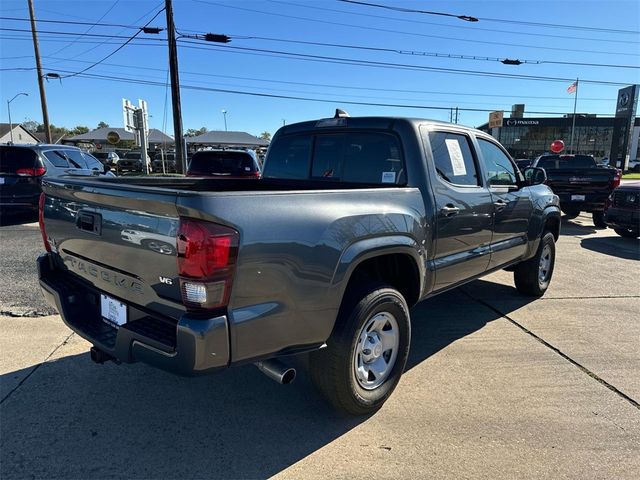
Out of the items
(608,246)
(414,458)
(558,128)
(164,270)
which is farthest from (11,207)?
(558,128)

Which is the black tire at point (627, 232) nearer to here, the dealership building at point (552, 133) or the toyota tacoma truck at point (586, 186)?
the toyota tacoma truck at point (586, 186)

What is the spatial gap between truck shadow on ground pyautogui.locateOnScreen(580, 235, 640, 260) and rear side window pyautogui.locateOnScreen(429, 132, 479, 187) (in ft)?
19.9

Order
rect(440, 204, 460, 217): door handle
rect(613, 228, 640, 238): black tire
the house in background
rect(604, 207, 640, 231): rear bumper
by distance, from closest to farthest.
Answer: rect(440, 204, 460, 217): door handle, rect(604, 207, 640, 231): rear bumper, rect(613, 228, 640, 238): black tire, the house in background

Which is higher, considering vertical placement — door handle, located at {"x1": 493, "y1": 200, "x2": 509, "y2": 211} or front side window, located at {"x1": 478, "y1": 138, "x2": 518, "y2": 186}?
front side window, located at {"x1": 478, "y1": 138, "x2": 518, "y2": 186}

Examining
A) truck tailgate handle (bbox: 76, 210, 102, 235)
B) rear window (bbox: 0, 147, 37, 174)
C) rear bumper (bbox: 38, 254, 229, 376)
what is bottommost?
rear bumper (bbox: 38, 254, 229, 376)

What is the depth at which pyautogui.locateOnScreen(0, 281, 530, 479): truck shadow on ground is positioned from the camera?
2492 mm

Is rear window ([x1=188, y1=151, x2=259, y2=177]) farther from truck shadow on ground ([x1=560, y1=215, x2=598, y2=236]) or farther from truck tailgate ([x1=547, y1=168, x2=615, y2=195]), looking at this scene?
truck tailgate ([x1=547, y1=168, x2=615, y2=195])

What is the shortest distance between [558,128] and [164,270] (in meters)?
89.8

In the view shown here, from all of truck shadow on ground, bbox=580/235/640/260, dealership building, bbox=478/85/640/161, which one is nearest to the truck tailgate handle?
truck shadow on ground, bbox=580/235/640/260

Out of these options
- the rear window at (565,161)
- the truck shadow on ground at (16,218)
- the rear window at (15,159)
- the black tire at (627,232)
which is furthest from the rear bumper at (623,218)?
the truck shadow on ground at (16,218)

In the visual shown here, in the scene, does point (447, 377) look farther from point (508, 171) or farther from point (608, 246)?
point (608, 246)

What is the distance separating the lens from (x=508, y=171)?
496cm

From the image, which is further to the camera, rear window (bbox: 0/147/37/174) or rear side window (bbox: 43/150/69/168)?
rear side window (bbox: 43/150/69/168)

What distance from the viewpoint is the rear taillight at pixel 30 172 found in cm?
921
